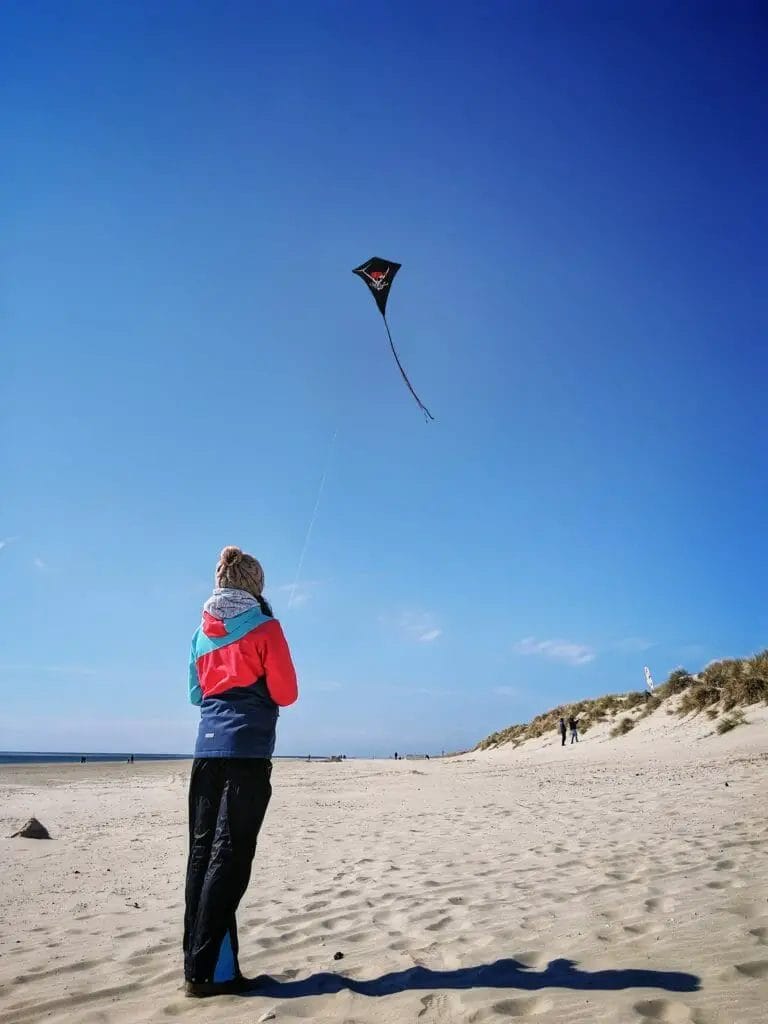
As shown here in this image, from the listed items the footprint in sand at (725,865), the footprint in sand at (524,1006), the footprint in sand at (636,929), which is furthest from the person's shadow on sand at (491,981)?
the footprint in sand at (725,865)

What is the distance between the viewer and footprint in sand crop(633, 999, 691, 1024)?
2537mm

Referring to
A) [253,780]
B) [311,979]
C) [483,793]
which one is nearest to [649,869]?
[311,979]

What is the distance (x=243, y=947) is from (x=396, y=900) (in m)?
1.38

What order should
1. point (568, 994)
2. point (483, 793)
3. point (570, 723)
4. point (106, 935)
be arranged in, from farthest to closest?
point (570, 723)
point (483, 793)
point (106, 935)
point (568, 994)

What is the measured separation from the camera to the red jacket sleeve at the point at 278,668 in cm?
336

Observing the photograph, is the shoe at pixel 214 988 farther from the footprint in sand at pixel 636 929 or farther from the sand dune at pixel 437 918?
the footprint in sand at pixel 636 929

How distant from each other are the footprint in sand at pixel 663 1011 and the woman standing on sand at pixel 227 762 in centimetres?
191

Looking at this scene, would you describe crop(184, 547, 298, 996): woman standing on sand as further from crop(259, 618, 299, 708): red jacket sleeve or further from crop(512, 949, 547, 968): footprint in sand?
crop(512, 949, 547, 968): footprint in sand

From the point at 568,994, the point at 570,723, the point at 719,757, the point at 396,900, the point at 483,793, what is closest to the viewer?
the point at 568,994

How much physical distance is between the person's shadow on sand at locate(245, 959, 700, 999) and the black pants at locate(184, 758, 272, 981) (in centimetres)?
34

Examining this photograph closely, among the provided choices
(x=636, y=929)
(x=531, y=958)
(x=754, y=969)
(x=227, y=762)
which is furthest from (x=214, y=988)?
(x=754, y=969)

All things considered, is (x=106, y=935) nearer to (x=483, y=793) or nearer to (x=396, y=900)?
(x=396, y=900)

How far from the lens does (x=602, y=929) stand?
3.78 m

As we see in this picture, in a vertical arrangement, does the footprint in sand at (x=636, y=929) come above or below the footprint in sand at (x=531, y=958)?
above
